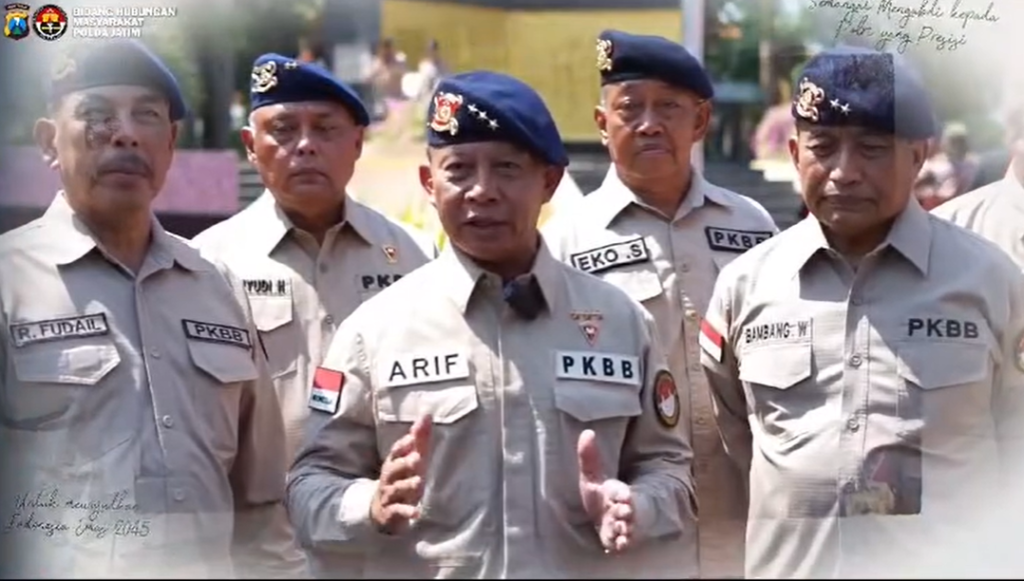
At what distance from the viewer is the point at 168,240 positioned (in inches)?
138

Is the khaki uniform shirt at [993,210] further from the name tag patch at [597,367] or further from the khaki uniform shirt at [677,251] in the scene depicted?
the name tag patch at [597,367]

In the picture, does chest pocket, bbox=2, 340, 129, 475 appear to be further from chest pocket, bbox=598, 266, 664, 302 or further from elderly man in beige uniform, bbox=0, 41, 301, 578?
chest pocket, bbox=598, 266, 664, 302

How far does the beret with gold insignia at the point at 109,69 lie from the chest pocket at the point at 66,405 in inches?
21.2

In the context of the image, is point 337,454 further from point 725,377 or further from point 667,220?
point 667,220

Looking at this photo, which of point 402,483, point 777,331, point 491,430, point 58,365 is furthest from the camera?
point 777,331

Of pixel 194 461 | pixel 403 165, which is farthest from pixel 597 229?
pixel 194 461

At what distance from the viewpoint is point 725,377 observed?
140 inches

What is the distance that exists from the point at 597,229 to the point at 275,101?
2.47 feet

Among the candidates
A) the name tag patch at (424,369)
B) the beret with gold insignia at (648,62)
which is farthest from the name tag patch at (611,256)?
the name tag patch at (424,369)

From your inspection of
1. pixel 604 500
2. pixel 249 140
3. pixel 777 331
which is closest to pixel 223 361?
pixel 249 140

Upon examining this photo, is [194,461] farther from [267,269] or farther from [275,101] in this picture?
[275,101]

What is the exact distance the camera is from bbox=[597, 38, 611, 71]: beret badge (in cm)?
364

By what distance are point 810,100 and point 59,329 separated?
61.1 inches

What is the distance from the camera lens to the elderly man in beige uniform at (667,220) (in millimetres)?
3623
